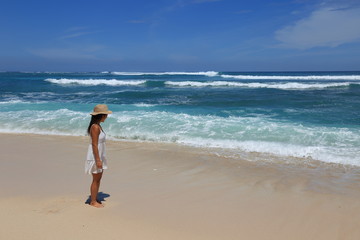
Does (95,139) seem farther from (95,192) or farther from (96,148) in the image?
(95,192)

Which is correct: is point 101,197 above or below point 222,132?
below

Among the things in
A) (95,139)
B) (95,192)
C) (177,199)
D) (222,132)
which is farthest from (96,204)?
(222,132)

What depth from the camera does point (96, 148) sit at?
→ 3.62 m

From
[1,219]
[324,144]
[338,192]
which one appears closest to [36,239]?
[1,219]

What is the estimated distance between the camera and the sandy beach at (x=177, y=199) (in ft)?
10.4

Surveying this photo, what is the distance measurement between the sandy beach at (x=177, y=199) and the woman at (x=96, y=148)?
10.2 inches

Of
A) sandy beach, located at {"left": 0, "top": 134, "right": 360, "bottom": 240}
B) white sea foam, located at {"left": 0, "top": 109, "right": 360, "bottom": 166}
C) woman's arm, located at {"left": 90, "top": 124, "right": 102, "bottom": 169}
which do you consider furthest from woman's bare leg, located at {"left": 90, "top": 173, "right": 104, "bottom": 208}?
white sea foam, located at {"left": 0, "top": 109, "right": 360, "bottom": 166}

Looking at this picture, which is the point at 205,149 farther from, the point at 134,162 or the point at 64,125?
the point at 64,125

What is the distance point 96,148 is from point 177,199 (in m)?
1.31

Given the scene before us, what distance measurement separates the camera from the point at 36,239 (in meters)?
2.83

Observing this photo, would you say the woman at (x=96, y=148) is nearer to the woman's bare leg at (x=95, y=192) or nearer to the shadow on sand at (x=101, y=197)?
the woman's bare leg at (x=95, y=192)

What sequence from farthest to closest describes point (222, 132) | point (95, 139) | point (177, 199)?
point (222, 132) → point (177, 199) → point (95, 139)

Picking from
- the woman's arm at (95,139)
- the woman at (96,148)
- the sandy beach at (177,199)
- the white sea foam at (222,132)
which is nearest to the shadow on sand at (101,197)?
the sandy beach at (177,199)

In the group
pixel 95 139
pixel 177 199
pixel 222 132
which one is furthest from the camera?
pixel 222 132
